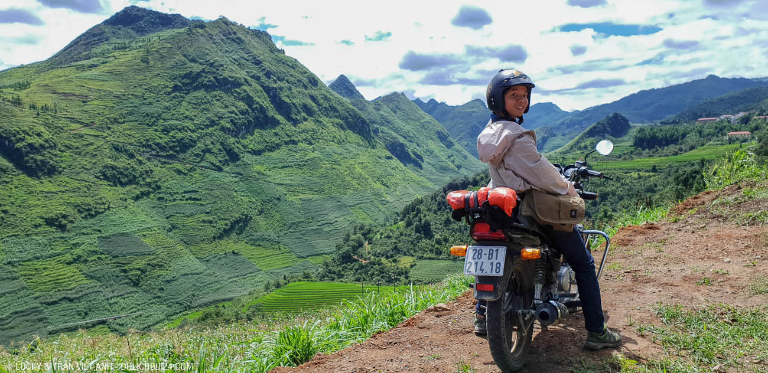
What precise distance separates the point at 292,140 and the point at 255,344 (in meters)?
179

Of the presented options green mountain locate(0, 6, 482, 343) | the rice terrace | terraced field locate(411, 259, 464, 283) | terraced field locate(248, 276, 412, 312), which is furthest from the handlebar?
green mountain locate(0, 6, 482, 343)

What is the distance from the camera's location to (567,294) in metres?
3.70

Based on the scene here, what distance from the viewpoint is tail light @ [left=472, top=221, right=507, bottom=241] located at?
3150 mm

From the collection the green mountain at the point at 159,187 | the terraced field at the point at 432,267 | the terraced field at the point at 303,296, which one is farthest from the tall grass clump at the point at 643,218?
the green mountain at the point at 159,187

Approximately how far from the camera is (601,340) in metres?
3.44

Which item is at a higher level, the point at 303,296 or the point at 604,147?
the point at 604,147

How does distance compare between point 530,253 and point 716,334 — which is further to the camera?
point 716,334

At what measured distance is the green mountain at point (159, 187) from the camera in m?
86.4

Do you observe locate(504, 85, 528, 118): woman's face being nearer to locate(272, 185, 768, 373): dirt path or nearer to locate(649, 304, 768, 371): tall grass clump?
locate(272, 185, 768, 373): dirt path

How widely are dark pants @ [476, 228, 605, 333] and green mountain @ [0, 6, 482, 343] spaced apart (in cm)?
8404

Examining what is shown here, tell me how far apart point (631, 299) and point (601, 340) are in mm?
1437

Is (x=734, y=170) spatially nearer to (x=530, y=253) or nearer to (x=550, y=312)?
(x=550, y=312)

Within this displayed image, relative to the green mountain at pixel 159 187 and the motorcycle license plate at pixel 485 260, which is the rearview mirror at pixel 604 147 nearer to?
the motorcycle license plate at pixel 485 260

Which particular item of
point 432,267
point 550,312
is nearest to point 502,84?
point 550,312
